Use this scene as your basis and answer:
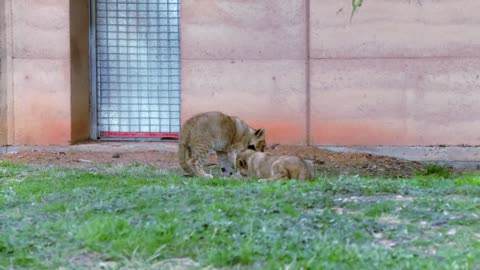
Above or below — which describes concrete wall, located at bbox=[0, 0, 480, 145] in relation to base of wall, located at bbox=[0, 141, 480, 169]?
above

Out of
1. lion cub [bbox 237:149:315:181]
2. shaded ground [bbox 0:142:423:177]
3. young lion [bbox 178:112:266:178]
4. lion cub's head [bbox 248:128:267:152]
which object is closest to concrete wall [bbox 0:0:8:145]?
shaded ground [bbox 0:142:423:177]

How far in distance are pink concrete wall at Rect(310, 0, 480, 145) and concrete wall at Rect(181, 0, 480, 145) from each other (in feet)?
0.05

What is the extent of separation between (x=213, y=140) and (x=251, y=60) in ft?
8.59

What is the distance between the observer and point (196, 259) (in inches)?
214

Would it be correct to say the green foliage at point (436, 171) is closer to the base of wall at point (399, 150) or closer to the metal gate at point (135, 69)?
the base of wall at point (399, 150)

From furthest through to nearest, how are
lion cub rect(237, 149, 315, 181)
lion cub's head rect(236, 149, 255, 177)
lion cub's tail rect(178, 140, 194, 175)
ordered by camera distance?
lion cub's tail rect(178, 140, 194, 175) < lion cub's head rect(236, 149, 255, 177) < lion cub rect(237, 149, 315, 181)

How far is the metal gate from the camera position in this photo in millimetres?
14016

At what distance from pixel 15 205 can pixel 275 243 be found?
277cm

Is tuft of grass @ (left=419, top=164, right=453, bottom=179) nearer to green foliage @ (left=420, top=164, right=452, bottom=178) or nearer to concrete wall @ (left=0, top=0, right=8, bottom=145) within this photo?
green foliage @ (left=420, top=164, right=452, bottom=178)

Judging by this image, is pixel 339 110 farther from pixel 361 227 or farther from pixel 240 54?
pixel 361 227

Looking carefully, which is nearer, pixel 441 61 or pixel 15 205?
pixel 15 205

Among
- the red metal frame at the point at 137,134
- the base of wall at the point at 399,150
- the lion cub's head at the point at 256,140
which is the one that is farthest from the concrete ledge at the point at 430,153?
the red metal frame at the point at 137,134

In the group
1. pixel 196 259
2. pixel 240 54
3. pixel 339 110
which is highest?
pixel 240 54

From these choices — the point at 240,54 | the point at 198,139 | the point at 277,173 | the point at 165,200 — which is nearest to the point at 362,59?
the point at 240,54
